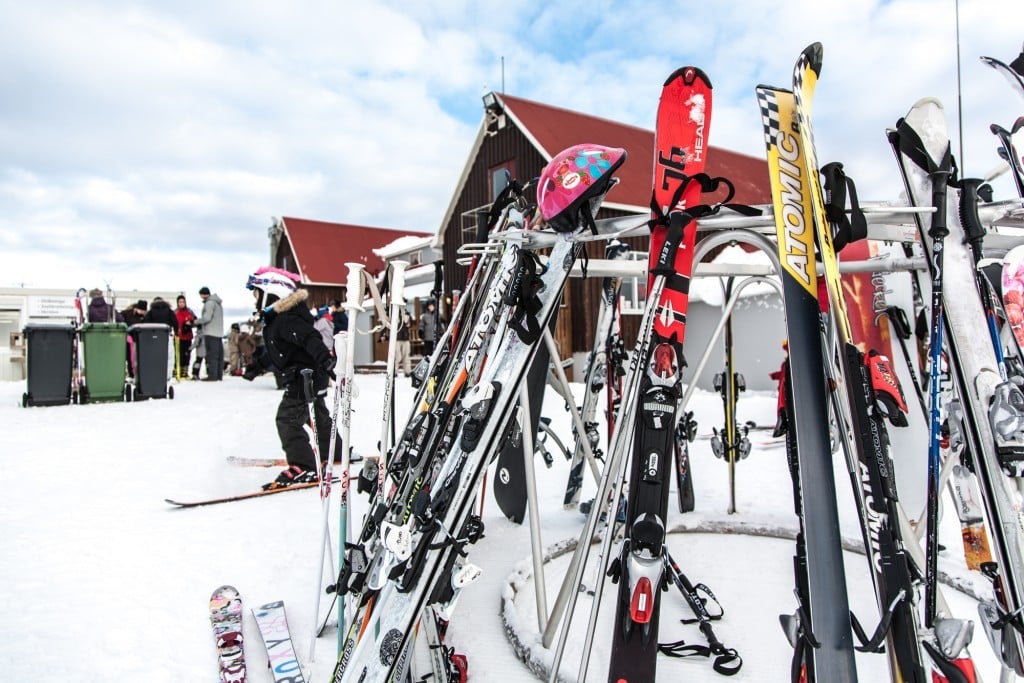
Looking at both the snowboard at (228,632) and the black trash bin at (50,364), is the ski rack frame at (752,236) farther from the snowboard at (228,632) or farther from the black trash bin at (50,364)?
the black trash bin at (50,364)

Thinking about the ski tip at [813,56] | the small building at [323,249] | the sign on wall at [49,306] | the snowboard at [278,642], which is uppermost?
the small building at [323,249]

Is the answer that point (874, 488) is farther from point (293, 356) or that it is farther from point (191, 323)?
point (191, 323)

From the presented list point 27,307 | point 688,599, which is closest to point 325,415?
point 688,599

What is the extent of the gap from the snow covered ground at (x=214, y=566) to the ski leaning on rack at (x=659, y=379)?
21.7 inches

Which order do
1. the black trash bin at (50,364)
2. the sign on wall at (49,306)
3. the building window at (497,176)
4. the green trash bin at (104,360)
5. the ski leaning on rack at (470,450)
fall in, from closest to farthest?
1. the ski leaning on rack at (470,450)
2. the black trash bin at (50,364)
3. the green trash bin at (104,360)
4. the building window at (497,176)
5. the sign on wall at (49,306)

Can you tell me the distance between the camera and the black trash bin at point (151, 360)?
9.66 metres

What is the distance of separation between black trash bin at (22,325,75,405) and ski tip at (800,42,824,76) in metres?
10.2

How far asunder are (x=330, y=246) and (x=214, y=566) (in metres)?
24.2

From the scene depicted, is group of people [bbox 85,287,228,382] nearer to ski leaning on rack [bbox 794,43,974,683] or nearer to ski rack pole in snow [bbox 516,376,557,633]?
ski rack pole in snow [bbox 516,376,557,633]

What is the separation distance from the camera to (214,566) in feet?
11.8

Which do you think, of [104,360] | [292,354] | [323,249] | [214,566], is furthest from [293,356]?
[323,249]

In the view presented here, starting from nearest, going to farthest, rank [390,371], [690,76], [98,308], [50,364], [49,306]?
[690,76], [390,371], [50,364], [98,308], [49,306]

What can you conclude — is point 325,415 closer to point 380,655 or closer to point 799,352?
point 380,655

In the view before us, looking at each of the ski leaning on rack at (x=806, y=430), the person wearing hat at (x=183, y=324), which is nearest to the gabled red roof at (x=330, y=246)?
the person wearing hat at (x=183, y=324)
